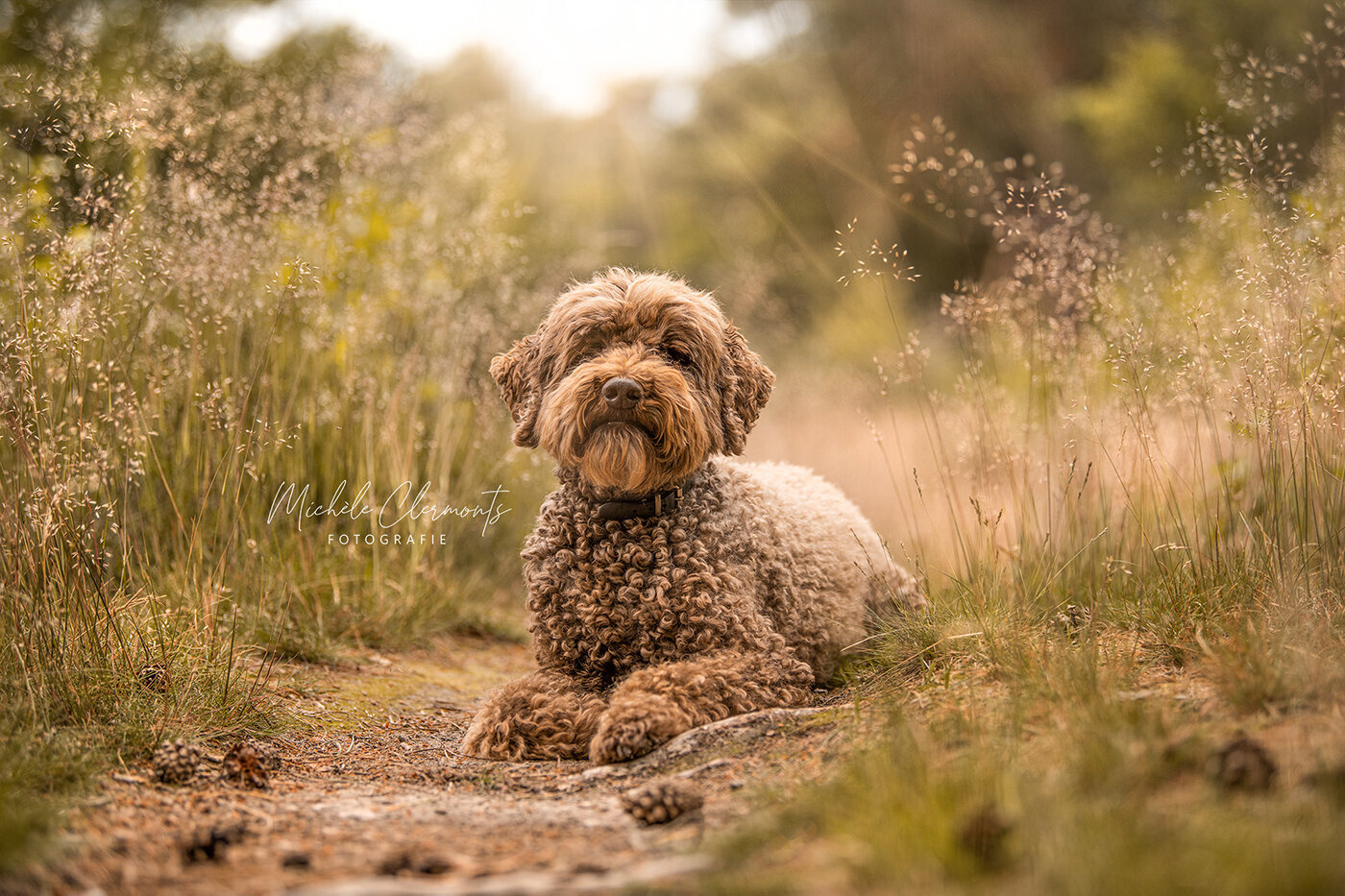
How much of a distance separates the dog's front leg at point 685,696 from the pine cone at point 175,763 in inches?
54.4

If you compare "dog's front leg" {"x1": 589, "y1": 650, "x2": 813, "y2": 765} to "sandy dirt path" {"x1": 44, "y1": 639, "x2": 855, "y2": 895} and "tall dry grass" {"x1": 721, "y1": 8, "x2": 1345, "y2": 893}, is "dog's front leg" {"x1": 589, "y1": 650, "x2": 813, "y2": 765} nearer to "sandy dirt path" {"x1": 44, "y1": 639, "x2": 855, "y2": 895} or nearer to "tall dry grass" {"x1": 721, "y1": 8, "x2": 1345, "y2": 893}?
"sandy dirt path" {"x1": 44, "y1": 639, "x2": 855, "y2": 895}

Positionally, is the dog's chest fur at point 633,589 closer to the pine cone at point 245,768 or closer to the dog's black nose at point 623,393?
the dog's black nose at point 623,393

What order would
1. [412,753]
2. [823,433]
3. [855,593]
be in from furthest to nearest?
[823,433]
[855,593]
[412,753]

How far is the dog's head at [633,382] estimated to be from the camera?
379 cm

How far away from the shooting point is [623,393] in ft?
12.3

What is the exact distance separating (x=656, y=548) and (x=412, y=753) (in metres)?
1.35

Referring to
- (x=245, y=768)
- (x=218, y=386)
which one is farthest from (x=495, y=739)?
(x=218, y=386)

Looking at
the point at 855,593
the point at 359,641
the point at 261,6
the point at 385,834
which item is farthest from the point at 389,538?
the point at 261,6

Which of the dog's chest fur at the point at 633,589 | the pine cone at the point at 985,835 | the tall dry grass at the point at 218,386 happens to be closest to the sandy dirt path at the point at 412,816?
the tall dry grass at the point at 218,386

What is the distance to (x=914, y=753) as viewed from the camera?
2.53 meters

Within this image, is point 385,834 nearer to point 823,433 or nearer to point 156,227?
point 156,227

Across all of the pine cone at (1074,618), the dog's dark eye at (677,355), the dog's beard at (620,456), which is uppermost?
the dog's dark eye at (677,355)

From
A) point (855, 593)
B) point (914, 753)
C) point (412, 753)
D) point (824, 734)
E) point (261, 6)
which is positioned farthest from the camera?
point (261, 6)
